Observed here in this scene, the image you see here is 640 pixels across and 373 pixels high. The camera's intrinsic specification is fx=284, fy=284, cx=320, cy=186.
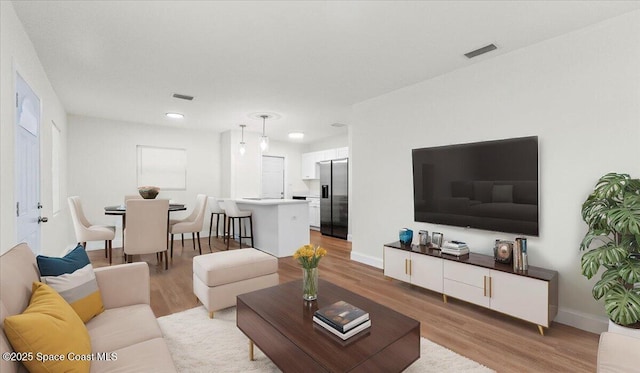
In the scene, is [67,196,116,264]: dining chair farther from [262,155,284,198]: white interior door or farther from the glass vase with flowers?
[262,155,284,198]: white interior door

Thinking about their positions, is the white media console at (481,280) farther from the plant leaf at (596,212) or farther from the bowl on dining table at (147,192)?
the bowl on dining table at (147,192)

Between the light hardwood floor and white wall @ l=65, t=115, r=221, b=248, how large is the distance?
2.40 metres

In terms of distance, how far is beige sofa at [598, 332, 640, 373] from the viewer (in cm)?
114

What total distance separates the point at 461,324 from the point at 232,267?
6.95 ft

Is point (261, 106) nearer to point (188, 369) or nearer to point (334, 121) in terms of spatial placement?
point (334, 121)

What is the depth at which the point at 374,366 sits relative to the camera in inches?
54.5

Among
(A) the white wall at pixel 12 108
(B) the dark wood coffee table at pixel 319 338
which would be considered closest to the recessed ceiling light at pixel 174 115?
(A) the white wall at pixel 12 108

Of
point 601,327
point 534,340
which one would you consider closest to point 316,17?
point 534,340

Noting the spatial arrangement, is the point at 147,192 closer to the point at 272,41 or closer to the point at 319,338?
the point at 272,41

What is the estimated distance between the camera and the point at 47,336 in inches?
42.0

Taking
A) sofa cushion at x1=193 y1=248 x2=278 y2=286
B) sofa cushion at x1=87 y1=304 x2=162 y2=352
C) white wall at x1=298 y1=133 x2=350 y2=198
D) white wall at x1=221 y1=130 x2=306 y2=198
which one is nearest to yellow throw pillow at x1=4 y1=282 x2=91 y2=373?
sofa cushion at x1=87 y1=304 x2=162 y2=352

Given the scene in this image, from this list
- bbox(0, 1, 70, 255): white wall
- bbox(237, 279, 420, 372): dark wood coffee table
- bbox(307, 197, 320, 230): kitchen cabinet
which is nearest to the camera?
bbox(237, 279, 420, 372): dark wood coffee table

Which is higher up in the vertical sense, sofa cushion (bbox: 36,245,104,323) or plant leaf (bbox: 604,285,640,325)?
sofa cushion (bbox: 36,245,104,323)

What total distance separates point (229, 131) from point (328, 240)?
133 inches
